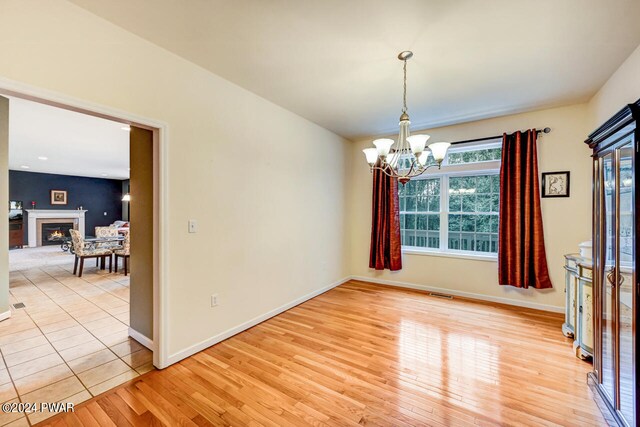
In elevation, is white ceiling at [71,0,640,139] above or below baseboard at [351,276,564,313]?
above

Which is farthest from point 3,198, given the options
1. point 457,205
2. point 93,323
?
point 457,205

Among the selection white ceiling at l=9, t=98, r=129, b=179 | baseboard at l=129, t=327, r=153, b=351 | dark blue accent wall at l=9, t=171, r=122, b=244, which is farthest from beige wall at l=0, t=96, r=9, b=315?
dark blue accent wall at l=9, t=171, r=122, b=244

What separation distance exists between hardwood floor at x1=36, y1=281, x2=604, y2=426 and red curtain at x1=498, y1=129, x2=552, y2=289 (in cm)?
61

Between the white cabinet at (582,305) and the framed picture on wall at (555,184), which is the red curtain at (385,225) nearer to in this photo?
the framed picture on wall at (555,184)

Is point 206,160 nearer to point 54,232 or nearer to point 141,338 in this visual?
point 141,338

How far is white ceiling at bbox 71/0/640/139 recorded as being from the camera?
177 centimetres

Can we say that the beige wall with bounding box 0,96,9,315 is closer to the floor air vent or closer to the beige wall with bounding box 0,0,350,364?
the beige wall with bounding box 0,0,350,364

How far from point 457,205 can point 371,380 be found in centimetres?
323

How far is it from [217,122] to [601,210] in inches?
130

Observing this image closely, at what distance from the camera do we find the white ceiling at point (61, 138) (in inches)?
145

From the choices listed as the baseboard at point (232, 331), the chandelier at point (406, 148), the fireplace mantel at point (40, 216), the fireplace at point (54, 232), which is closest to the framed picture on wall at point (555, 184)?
the chandelier at point (406, 148)

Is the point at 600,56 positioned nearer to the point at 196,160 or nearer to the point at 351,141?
the point at 351,141

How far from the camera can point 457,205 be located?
431 cm

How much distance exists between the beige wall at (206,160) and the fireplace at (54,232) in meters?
10.3
